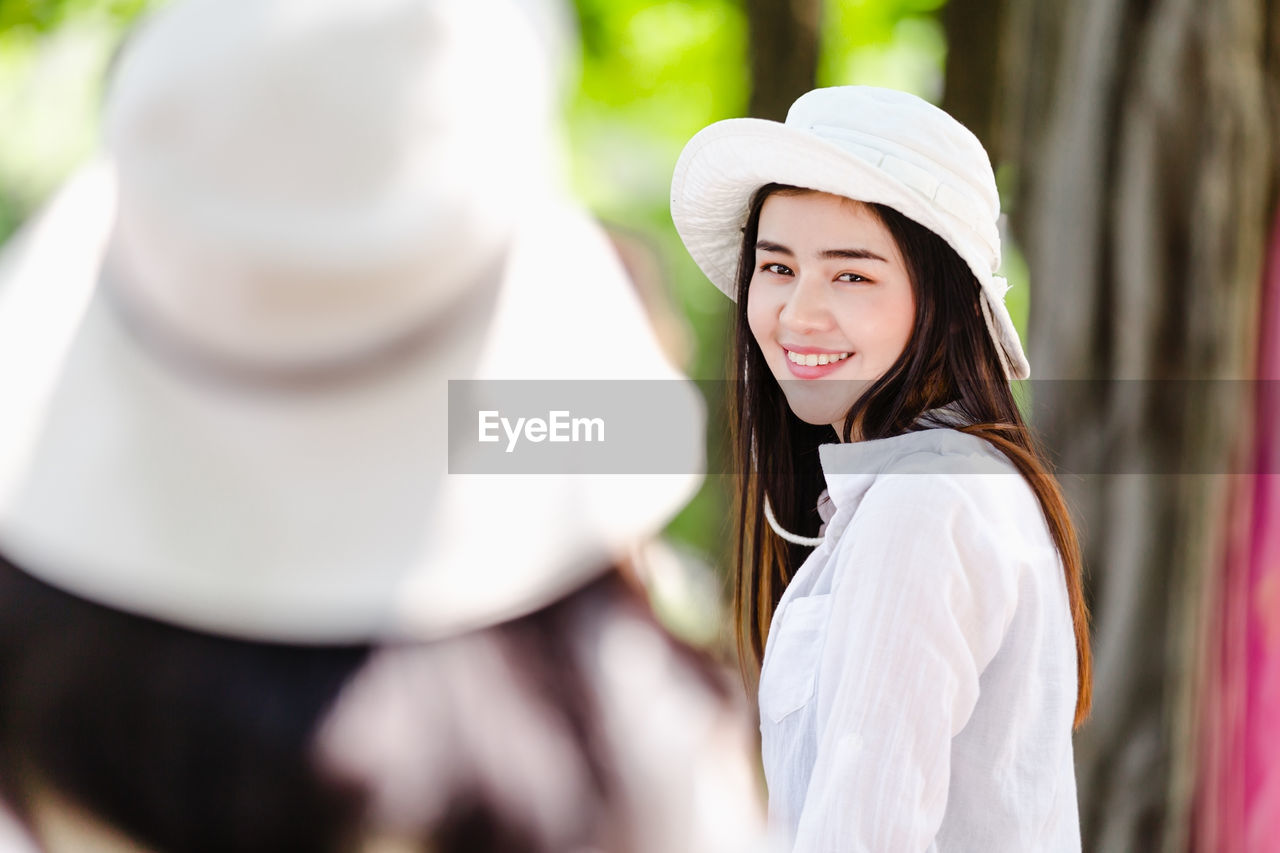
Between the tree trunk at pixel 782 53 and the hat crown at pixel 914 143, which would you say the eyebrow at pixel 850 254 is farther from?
the tree trunk at pixel 782 53

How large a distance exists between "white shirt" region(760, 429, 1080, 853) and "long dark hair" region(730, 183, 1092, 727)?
5cm

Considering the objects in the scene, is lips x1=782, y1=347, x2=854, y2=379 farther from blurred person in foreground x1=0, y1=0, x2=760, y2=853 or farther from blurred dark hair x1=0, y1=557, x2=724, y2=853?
blurred dark hair x1=0, y1=557, x2=724, y2=853

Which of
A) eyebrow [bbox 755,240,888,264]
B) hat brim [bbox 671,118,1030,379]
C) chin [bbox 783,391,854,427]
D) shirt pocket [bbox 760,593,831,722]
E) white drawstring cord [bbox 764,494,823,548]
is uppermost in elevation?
hat brim [bbox 671,118,1030,379]

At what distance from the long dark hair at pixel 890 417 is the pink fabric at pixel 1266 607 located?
48.5 inches

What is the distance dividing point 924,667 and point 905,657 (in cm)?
2

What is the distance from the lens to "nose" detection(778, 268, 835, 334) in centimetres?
113

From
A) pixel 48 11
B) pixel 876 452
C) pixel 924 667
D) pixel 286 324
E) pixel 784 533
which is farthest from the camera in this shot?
pixel 48 11

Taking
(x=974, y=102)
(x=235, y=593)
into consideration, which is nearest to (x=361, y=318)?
(x=235, y=593)

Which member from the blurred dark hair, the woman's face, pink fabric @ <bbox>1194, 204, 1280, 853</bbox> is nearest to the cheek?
the woman's face

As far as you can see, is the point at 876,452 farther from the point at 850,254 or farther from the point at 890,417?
the point at 850,254

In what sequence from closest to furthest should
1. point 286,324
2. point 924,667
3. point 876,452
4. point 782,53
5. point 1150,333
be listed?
point 286,324, point 924,667, point 876,452, point 1150,333, point 782,53

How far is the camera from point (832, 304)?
44.5 inches

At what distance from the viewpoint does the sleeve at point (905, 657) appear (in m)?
0.97

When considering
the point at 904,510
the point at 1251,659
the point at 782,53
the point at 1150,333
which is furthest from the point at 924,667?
the point at 782,53
